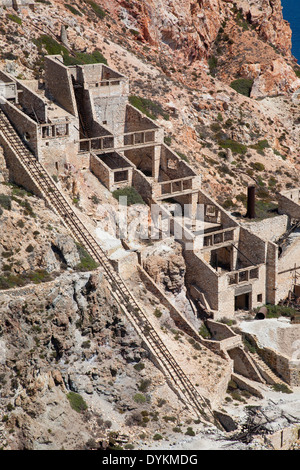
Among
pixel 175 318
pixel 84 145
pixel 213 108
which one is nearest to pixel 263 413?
pixel 175 318

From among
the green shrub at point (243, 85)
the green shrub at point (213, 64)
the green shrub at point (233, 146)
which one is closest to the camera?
the green shrub at point (233, 146)

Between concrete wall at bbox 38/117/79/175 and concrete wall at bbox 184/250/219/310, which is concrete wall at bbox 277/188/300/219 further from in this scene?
concrete wall at bbox 38/117/79/175

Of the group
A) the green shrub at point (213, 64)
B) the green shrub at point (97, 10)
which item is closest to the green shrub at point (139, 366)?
the green shrub at point (97, 10)

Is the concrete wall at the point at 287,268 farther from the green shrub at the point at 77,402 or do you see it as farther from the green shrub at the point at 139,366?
the green shrub at the point at 77,402

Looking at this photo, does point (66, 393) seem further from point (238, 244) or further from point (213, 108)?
point (213, 108)

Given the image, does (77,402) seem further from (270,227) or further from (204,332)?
(270,227)

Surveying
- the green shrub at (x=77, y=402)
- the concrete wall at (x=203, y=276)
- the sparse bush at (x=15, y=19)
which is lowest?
the green shrub at (x=77, y=402)
